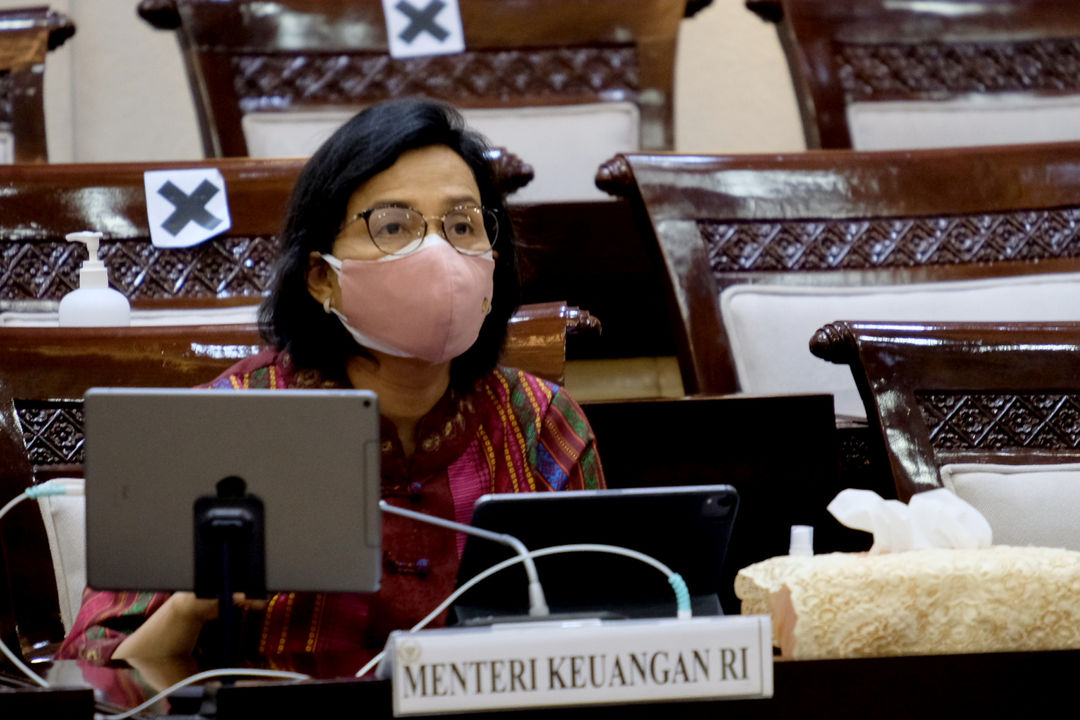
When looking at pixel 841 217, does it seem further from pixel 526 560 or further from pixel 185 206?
pixel 526 560

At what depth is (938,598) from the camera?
0.97 metres

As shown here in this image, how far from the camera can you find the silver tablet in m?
0.91

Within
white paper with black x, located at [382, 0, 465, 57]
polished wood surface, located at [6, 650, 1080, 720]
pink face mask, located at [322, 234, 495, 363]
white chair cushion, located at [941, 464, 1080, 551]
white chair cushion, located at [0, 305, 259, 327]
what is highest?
white paper with black x, located at [382, 0, 465, 57]

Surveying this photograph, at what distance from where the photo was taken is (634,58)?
2.68 metres

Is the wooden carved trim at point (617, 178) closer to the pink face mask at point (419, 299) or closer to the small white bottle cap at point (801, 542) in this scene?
the pink face mask at point (419, 299)

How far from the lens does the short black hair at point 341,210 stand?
1.43m

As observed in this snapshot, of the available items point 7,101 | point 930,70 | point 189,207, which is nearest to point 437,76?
point 189,207

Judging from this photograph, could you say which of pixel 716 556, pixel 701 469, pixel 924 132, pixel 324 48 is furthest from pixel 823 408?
pixel 324 48

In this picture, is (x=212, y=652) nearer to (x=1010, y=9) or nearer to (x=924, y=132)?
(x=924, y=132)

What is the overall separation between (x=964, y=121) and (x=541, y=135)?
2.56 feet

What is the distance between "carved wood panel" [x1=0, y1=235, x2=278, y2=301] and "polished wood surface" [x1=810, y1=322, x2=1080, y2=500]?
3.06 ft

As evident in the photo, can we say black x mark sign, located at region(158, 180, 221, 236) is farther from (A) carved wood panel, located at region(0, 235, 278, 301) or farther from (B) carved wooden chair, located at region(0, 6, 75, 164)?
(B) carved wooden chair, located at region(0, 6, 75, 164)

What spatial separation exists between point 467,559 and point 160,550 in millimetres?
216

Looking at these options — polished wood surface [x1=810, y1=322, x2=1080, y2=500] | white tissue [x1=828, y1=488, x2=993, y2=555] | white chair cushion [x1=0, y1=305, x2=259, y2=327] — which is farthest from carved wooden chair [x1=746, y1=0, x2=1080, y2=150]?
white tissue [x1=828, y1=488, x2=993, y2=555]
